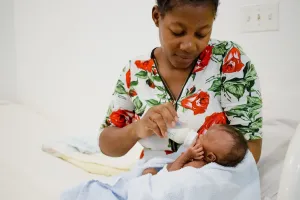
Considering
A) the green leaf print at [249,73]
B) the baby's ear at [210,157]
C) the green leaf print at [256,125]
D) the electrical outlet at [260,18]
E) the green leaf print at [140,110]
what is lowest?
the baby's ear at [210,157]

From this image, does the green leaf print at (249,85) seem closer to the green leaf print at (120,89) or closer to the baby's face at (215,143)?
the baby's face at (215,143)

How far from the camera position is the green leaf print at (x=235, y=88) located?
35.4 inches

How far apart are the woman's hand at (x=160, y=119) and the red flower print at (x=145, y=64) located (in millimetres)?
194

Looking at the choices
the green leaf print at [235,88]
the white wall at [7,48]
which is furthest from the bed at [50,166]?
the white wall at [7,48]

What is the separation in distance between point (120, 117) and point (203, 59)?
31 centimetres

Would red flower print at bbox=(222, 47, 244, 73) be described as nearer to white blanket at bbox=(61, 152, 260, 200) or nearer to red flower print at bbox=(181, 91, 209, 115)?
red flower print at bbox=(181, 91, 209, 115)

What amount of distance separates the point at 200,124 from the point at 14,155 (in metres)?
1.10

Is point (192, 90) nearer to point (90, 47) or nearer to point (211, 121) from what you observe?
point (211, 121)

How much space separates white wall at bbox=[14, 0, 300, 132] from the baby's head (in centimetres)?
63

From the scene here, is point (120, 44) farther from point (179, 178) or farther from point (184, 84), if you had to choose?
point (179, 178)

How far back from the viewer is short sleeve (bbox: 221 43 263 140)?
0.89 meters

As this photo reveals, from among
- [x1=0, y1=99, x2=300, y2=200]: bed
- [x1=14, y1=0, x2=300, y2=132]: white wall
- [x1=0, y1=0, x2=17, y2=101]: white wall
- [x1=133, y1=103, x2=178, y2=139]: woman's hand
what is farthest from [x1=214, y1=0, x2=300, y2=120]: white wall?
[x1=0, y1=0, x2=17, y2=101]: white wall

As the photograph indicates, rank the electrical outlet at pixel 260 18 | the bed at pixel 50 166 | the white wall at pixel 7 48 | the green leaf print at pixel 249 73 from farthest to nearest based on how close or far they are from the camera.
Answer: the white wall at pixel 7 48 → the electrical outlet at pixel 260 18 → the green leaf print at pixel 249 73 → the bed at pixel 50 166

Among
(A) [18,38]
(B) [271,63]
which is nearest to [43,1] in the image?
(A) [18,38]
